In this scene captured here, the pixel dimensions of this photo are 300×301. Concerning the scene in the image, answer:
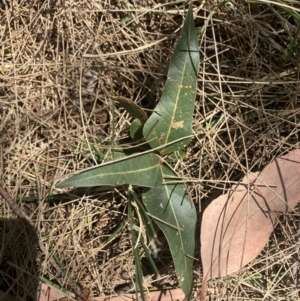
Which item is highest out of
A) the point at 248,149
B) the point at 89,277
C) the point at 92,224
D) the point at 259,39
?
the point at 259,39

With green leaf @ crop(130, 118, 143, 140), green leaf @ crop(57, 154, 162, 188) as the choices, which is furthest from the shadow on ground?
green leaf @ crop(130, 118, 143, 140)

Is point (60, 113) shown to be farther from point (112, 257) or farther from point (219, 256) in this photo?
point (219, 256)

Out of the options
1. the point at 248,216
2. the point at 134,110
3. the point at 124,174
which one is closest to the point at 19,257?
the point at 124,174

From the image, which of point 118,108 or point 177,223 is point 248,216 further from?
point 118,108

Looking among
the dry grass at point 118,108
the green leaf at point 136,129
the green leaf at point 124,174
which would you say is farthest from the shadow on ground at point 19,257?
the green leaf at point 136,129

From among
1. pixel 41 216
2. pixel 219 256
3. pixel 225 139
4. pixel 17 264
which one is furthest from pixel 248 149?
pixel 17 264

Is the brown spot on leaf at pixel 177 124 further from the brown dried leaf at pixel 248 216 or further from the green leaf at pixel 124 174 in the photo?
the brown dried leaf at pixel 248 216
